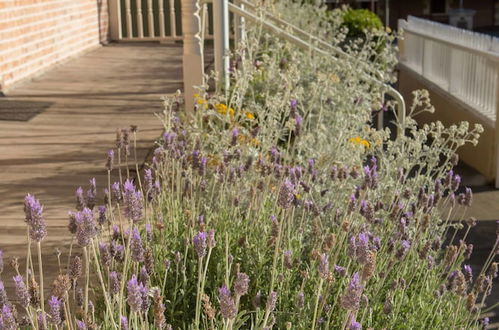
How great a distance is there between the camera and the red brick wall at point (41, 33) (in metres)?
7.62

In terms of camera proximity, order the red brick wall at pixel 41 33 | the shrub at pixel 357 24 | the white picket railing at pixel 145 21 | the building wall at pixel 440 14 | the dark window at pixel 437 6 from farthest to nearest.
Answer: the dark window at pixel 437 6 < the building wall at pixel 440 14 < the shrub at pixel 357 24 < the white picket railing at pixel 145 21 < the red brick wall at pixel 41 33

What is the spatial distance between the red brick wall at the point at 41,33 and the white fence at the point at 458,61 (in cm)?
413

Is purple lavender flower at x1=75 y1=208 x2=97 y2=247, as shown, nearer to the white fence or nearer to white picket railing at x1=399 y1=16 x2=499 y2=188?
white picket railing at x1=399 y1=16 x2=499 y2=188

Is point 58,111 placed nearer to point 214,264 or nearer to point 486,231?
point 486,231

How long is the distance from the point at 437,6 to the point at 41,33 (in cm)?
1909

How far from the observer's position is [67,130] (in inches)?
235

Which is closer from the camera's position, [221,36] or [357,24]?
[221,36]

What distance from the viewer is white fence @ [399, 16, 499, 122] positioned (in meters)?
7.80

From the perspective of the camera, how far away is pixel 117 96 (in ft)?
24.6

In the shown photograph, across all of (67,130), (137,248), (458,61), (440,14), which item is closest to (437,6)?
(440,14)

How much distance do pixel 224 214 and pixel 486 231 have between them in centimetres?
286

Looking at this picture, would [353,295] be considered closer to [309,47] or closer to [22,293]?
[22,293]

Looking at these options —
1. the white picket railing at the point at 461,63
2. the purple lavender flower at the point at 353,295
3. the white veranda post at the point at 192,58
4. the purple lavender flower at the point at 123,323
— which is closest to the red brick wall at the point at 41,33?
the white veranda post at the point at 192,58

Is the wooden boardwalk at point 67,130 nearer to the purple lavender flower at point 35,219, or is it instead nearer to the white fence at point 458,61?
the purple lavender flower at point 35,219
